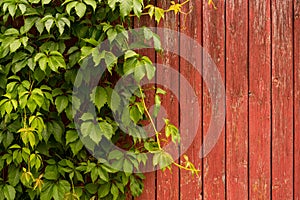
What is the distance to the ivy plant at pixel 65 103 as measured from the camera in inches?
92.4

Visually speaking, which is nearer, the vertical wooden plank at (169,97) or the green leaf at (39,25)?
the green leaf at (39,25)

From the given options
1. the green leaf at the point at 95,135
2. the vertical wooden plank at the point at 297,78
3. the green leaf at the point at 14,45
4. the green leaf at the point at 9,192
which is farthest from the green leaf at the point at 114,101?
the vertical wooden plank at the point at 297,78

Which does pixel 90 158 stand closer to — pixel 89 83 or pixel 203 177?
pixel 89 83

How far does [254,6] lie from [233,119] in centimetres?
59

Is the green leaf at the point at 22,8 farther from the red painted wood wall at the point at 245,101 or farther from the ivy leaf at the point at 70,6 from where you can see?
the red painted wood wall at the point at 245,101

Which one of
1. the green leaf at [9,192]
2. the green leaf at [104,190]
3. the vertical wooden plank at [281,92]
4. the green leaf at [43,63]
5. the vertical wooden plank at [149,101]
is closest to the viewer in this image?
the green leaf at [43,63]

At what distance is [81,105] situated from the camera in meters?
2.48

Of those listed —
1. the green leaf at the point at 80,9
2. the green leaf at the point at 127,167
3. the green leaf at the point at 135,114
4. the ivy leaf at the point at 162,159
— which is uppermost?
the green leaf at the point at 80,9

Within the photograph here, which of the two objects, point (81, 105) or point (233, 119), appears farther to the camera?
point (233, 119)

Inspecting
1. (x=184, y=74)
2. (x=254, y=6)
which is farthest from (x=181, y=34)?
(x=254, y=6)

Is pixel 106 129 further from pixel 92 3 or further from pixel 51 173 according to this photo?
pixel 92 3

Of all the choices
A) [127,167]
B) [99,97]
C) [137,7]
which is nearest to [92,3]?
[137,7]

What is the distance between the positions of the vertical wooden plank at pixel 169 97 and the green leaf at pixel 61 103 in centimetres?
51

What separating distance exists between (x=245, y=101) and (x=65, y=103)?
36.7 inches
